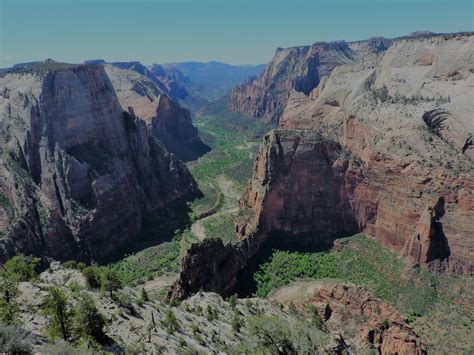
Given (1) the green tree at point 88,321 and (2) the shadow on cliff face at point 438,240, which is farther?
(2) the shadow on cliff face at point 438,240

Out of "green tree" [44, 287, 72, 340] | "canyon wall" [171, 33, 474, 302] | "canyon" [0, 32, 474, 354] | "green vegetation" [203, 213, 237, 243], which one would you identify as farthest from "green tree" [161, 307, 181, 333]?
"green vegetation" [203, 213, 237, 243]

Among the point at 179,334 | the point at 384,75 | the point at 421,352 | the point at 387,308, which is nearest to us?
the point at 179,334

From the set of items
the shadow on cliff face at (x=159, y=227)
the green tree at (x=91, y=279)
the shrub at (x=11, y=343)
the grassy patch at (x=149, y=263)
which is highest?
the shrub at (x=11, y=343)

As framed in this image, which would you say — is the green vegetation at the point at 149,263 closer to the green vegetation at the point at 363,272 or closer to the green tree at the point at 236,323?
the green vegetation at the point at 363,272

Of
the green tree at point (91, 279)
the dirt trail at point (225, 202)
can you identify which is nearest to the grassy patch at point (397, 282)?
the dirt trail at point (225, 202)

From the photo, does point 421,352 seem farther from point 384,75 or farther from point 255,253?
point 384,75

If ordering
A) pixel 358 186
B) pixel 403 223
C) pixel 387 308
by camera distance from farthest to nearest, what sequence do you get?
pixel 358 186 < pixel 403 223 < pixel 387 308

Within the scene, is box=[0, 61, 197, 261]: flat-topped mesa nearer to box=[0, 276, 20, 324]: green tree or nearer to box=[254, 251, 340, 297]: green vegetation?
box=[254, 251, 340, 297]: green vegetation

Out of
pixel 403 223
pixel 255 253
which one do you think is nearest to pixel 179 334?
pixel 255 253
